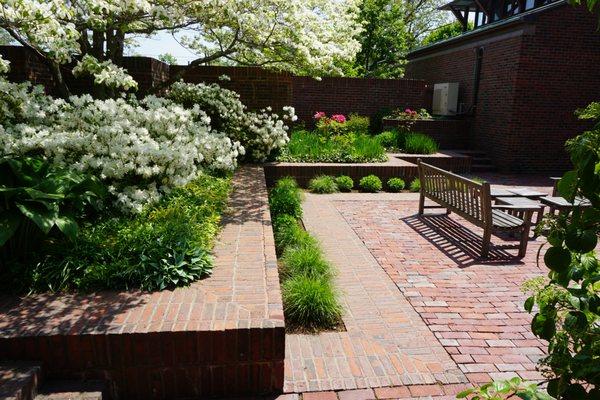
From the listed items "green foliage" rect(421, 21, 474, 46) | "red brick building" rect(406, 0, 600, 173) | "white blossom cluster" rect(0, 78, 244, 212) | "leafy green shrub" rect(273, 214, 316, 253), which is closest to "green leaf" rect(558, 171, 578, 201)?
"white blossom cluster" rect(0, 78, 244, 212)

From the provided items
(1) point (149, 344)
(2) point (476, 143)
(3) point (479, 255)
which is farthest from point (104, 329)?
(2) point (476, 143)

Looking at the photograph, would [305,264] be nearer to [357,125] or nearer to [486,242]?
[486,242]

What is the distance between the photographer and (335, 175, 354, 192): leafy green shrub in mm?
9500

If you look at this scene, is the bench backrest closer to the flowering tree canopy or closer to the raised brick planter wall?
the flowering tree canopy

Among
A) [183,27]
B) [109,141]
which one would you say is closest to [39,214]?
[109,141]

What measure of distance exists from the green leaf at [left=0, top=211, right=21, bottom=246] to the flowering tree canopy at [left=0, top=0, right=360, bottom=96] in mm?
1693

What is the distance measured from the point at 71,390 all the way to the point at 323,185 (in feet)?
23.0

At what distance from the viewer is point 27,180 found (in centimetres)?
345

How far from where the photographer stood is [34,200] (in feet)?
10.6

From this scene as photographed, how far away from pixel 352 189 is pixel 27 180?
282 inches

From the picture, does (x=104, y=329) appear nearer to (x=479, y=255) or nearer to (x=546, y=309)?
(x=546, y=309)

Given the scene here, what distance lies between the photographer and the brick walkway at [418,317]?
10.1 feet

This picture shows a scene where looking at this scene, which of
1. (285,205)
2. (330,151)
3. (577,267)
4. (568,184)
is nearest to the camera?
(568,184)

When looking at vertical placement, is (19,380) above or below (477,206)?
below
